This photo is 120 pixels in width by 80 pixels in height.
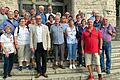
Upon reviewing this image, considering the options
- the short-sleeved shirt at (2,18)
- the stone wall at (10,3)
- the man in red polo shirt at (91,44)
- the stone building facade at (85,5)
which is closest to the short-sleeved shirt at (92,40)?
the man in red polo shirt at (91,44)

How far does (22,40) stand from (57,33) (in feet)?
3.94

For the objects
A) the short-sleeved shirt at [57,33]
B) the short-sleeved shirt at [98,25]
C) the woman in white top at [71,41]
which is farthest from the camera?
the short-sleeved shirt at [98,25]

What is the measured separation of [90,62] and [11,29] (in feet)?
9.14

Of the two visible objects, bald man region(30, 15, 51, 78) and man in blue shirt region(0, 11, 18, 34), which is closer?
bald man region(30, 15, 51, 78)

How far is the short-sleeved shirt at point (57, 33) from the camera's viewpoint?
9.81 m

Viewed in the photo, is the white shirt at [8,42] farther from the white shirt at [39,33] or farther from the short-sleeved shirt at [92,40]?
the short-sleeved shirt at [92,40]

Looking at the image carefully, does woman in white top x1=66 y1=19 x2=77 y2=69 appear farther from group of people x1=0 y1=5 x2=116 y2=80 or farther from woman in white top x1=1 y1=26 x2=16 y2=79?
woman in white top x1=1 y1=26 x2=16 y2=79

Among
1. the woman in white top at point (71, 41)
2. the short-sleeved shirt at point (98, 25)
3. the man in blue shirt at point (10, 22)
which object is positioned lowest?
the woman in white top at point (71, 41)

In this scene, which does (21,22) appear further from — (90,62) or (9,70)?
(90,62)

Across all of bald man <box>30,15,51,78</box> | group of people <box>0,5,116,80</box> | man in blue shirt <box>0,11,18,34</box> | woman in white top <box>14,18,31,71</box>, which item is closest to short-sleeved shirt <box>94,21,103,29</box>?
group of people <box>0,5,116,80</box>

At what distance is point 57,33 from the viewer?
980 cm

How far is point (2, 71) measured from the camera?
9.84m

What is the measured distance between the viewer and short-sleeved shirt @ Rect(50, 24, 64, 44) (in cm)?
981

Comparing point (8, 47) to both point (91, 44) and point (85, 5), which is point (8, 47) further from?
point (85, 5)
